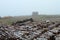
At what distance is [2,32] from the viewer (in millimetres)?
9656

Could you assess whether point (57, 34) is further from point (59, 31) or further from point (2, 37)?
point (2, 37)

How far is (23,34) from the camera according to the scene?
1000 cm

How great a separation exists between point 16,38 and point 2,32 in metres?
0.93

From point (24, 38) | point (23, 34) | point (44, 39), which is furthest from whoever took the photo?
point (23, 34)

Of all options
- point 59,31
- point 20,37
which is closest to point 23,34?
point 20,37

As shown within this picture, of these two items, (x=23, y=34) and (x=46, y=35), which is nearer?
(x=46, y=35)

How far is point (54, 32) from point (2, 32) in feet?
9.11

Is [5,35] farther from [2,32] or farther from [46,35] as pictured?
[46,35]

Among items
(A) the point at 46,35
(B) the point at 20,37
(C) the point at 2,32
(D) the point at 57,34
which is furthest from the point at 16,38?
(D) the point at 57,34

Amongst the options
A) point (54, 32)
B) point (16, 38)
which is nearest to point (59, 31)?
point (54, 32)

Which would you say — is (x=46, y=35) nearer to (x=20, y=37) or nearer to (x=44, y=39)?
(x=44, y=39)

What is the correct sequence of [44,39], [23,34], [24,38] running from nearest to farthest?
[44,39]
[24,38]
[23,34]

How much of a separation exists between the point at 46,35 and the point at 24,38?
114cm

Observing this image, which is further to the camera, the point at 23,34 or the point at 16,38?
the point at 23,34
